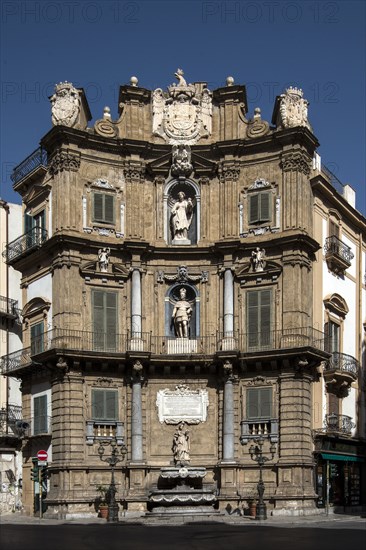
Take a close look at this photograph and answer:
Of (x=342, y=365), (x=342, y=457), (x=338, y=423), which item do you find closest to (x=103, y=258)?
(x=342, y=365)

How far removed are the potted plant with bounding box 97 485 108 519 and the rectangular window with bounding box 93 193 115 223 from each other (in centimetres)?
1291

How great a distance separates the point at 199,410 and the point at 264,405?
3271mm

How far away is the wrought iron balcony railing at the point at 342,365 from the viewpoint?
157 feet

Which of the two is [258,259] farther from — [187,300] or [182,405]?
[182,405]

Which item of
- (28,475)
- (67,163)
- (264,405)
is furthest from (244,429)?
(67,163)

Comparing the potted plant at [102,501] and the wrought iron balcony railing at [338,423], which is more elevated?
the wrought iron balcony railing at [338,423]

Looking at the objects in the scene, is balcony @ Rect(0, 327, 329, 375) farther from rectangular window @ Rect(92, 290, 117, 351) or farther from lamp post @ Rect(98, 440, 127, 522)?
lamp post @ Rect(98, 440, 127, 522)

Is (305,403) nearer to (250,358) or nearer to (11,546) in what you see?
(250,358)

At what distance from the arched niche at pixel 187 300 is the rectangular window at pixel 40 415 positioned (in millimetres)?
6892

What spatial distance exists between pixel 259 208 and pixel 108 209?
7.47 metres

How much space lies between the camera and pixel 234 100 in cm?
4906

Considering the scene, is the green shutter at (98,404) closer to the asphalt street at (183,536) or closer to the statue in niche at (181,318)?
the statue in niche at (181,318)

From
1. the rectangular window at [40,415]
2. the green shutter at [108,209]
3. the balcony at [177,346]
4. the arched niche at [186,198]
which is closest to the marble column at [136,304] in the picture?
the balcony at [177,346]

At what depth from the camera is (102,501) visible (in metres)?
43.9
